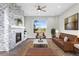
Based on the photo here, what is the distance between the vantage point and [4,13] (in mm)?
5070

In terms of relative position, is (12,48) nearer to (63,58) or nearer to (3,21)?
(3,21)

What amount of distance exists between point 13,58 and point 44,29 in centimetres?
284

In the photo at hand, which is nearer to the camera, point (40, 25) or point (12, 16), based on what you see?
point (40, 25)

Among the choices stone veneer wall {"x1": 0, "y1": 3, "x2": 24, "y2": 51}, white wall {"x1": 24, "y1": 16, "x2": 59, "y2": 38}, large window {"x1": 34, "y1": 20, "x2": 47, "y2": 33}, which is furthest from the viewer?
white wall {"x1": 24, "y1": 16, "x2": 59, "y2": 38}

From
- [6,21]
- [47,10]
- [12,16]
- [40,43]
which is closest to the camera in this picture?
[6,21]

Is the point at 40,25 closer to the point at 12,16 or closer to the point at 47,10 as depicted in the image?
the point at 47,10

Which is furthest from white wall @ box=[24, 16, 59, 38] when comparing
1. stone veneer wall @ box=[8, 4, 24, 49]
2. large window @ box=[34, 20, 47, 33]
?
stone veneer wall @ box=[8, 4, 24, 49]

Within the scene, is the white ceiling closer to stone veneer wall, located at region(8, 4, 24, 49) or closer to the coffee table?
stone veneer wall, located at region(8, 4, 24, 49)

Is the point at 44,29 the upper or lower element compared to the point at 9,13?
lower

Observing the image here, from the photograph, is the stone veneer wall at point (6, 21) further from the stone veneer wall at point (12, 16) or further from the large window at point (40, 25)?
the large window at point (40, 25)

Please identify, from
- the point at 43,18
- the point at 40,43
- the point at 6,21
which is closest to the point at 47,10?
the point at 43,18

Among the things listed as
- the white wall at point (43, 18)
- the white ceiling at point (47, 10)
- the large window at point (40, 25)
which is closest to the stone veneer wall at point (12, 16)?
the white ceiling at point (47, 10)

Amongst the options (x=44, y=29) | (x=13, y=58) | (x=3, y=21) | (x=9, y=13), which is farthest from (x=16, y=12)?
(x=13, y=58)

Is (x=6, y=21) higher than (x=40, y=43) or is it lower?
higher
